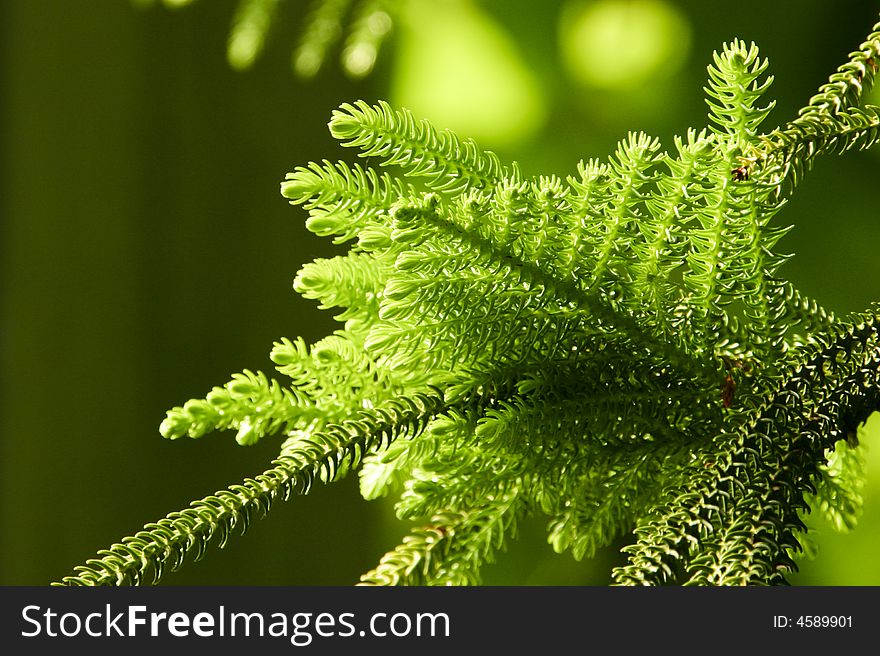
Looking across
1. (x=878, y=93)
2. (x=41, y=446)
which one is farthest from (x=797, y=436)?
(x=41, y=446)

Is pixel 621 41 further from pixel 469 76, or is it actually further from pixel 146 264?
pixel 146 264

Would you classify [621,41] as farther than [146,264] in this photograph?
No

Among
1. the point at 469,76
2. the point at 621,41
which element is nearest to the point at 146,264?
the point at 469,76

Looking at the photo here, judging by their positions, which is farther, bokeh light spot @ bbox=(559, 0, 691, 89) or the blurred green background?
the blurred green background

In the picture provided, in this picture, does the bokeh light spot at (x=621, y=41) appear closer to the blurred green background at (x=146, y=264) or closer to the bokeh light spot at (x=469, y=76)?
the bokeh light spot at (x=469, y=76)

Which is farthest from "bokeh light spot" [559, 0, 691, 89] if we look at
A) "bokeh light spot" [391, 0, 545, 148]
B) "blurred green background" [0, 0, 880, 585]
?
"blurred green background" [0, 0, 880, 585]

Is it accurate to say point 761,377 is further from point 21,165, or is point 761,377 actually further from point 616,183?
point 21,165

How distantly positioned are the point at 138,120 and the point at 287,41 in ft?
0.91

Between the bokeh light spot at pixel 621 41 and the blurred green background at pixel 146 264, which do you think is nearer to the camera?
the bokeh light spot at pixel 621 41

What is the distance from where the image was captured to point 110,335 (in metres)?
1.24

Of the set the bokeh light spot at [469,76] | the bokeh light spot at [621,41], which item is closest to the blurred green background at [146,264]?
the bokeh light spot at [469,76]

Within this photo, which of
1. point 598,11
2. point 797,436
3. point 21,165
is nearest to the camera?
point 797,436

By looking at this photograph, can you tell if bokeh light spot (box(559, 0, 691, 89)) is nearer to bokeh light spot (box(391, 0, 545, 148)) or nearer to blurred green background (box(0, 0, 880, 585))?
bokeh light spot (box(391, 0, 545, 148))

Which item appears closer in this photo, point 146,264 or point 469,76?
point 469,76
